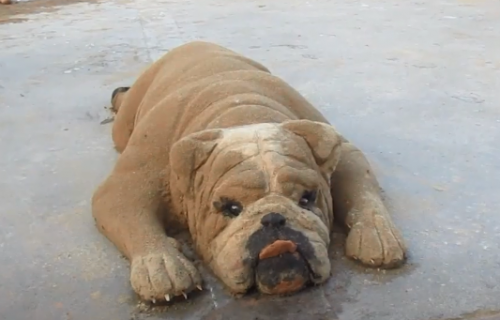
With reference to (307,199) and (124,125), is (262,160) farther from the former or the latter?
(124,125)

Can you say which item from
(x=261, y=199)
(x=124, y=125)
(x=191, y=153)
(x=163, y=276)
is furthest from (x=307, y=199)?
(x=124, y=125)

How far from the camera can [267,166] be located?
2576mm

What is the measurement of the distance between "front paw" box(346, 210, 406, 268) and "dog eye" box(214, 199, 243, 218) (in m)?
0.50

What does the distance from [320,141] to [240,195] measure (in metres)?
0.42

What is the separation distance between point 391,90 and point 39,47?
3.66 meters

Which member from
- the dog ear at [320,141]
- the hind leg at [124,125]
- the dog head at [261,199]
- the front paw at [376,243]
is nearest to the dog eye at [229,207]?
the dog head at [261,199]

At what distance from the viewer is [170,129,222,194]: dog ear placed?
271 cm

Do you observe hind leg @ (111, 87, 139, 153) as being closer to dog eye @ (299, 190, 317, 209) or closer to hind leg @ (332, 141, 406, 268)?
hind leg @ (332, 141, 406, 268)

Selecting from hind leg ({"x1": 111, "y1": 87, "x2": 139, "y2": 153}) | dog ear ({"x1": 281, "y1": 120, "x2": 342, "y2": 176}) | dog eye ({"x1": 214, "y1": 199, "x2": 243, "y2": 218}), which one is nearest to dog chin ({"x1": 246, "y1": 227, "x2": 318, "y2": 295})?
dog eye ({"x1": 214, "y1": 199, "x2": 243, "y2": 218})

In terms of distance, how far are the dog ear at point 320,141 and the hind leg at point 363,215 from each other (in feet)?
0.76

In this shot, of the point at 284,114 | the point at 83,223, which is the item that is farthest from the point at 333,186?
the point at 83,223

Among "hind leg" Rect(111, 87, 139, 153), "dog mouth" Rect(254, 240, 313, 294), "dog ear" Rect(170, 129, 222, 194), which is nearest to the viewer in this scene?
"dog mouth" Rect(254, 240, 313, 294)

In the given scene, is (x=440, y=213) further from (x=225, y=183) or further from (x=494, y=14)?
(x=494, y=14)

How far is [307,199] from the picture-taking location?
2639mm
